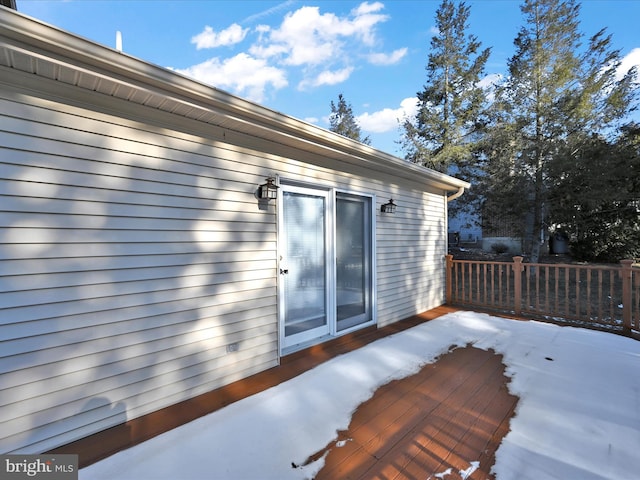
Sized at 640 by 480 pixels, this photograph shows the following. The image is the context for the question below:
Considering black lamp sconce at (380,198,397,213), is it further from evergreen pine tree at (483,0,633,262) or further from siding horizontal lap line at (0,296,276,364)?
evergreen pine tree at (483,0,633,262)

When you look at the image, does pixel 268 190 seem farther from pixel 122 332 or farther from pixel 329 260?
pixel 122 332

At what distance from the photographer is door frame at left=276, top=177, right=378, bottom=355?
312 cm

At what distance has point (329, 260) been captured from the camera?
3.62 m

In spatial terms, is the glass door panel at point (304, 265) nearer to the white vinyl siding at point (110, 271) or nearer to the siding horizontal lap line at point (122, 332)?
the siding horizontal lap line at point (122, 332)

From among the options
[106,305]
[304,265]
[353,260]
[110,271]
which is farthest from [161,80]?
[353,260]

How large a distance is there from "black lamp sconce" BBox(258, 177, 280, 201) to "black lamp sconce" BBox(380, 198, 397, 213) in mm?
1900

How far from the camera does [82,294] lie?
1.98 meters

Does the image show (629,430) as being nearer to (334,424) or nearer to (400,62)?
(334,424)

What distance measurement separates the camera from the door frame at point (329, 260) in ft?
10.2

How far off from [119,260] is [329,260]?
6.93ft

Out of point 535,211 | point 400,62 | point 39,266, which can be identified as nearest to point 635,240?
point 535,211

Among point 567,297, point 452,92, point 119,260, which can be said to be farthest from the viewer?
point 452,92

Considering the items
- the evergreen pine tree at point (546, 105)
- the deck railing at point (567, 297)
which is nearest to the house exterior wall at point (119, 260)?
the deck railing at point (567, 297)

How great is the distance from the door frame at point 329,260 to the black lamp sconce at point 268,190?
0.15 m
